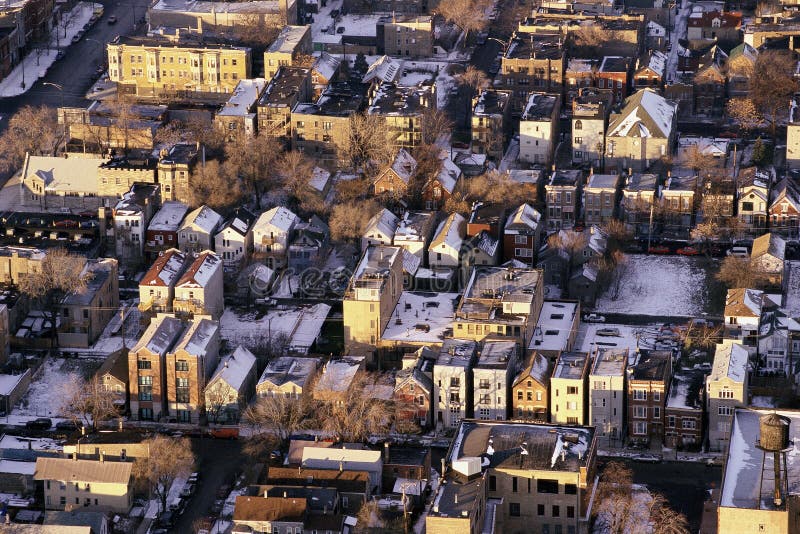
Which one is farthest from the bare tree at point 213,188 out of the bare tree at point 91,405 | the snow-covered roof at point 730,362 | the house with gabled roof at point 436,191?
the snow-covered roof at point 730,362

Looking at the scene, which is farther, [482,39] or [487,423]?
[482,39]

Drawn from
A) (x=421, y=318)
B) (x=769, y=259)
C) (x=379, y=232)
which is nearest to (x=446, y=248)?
(x=379, y=232)

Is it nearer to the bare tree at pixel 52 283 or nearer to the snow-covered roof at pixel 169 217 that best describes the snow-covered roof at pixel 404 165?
the snow-covered roof at pixel 169 217

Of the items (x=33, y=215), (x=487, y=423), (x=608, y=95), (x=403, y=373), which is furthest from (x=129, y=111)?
(x=487, y=423)

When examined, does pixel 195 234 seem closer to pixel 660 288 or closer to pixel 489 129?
pixel 489 129

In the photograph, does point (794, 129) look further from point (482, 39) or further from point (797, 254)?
point (482, 39)

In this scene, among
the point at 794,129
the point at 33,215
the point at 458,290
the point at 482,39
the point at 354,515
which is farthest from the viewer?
the point at 482,39

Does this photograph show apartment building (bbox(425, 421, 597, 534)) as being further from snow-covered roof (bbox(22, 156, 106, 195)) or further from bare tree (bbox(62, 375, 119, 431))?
snow-covered roof (bbox(22, 156, 106, 195))

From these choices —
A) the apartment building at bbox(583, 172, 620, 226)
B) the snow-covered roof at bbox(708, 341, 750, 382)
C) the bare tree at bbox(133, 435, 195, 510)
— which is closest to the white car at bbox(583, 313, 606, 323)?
the snow-covered roof at bbox(708, 341, 750, 382)
